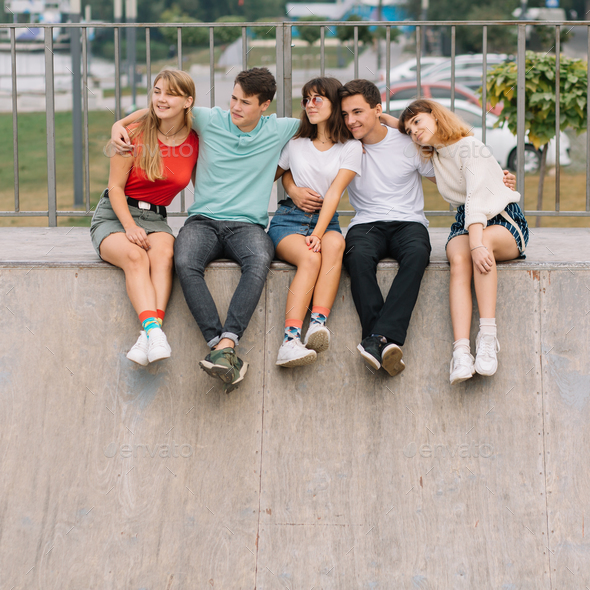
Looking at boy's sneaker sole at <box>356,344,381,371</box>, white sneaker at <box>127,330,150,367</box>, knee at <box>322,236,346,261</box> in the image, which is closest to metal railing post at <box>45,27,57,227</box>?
white sneaker at <box>127,330,150,367</box>

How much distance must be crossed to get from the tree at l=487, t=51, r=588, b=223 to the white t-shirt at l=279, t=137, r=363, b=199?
2627 mm

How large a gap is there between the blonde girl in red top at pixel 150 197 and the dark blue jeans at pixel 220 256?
0.44ft

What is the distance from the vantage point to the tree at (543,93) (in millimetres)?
5816

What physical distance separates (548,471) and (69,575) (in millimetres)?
2418

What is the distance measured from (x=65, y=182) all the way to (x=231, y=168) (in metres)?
9.96

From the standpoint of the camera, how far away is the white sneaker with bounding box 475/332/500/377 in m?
3.30

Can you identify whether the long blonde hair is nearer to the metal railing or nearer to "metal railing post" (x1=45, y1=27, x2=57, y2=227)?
the metal railing

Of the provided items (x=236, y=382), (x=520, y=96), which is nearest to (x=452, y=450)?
(x=236, y=382)

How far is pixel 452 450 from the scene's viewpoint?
338cm

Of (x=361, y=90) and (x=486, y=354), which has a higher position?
(x=361, y=90)

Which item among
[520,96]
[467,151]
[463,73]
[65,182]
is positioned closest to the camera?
[467,151]

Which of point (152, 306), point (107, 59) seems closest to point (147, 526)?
point (152, 306)

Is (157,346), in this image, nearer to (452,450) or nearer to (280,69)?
(452,450)

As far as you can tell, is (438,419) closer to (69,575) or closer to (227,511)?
(227,511)
